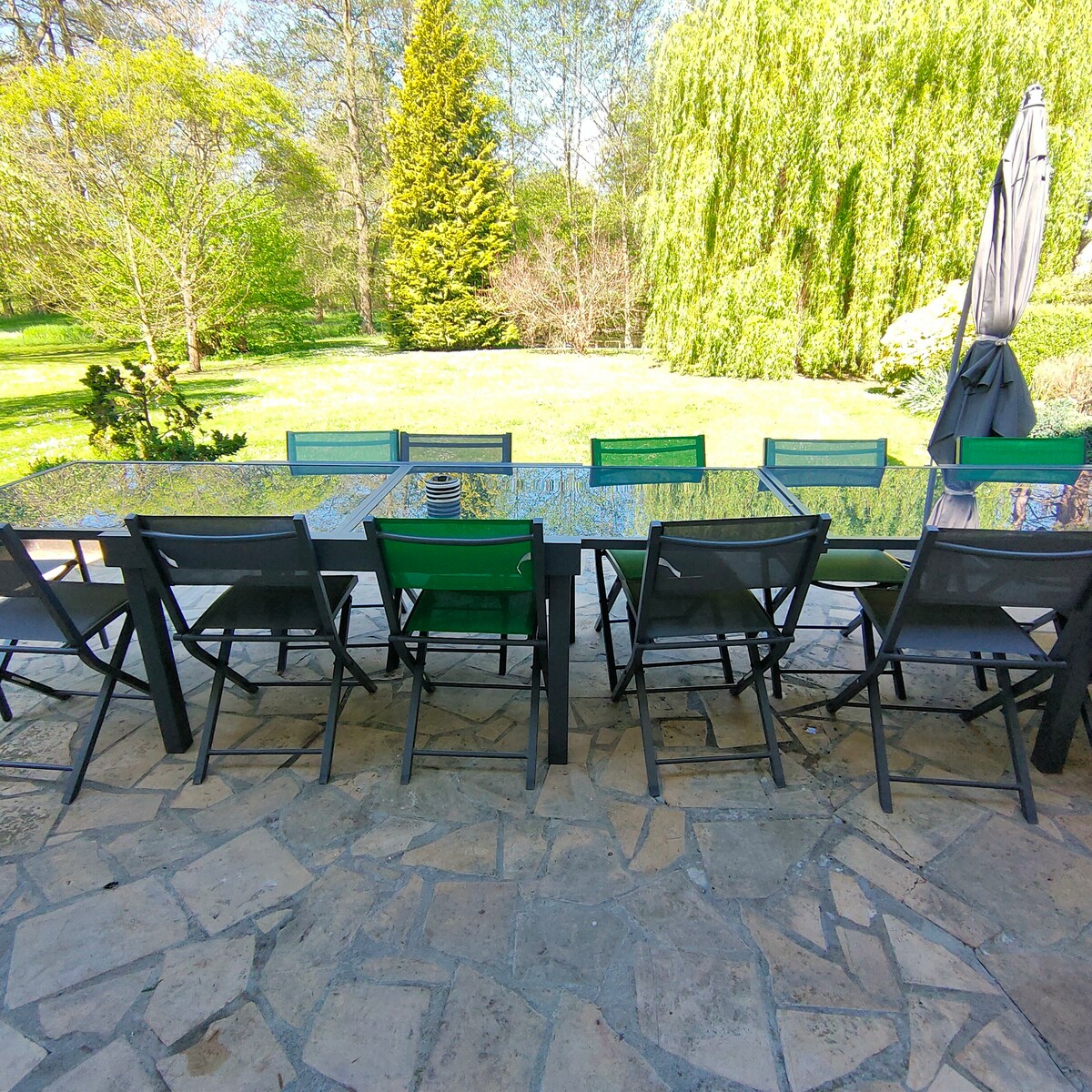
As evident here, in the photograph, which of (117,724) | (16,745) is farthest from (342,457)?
(16,745)

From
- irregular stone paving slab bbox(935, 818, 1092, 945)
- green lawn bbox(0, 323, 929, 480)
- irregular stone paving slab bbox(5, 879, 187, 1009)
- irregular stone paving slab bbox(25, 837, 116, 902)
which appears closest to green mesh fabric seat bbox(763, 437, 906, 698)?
irregular stone paving slab bbox(935, 818, 1092, 945)

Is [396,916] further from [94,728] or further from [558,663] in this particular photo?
[94,728]

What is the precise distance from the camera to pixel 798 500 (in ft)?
8.07

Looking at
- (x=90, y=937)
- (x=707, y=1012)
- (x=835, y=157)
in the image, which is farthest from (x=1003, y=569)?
(x=835, y=157)

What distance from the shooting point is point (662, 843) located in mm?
1921

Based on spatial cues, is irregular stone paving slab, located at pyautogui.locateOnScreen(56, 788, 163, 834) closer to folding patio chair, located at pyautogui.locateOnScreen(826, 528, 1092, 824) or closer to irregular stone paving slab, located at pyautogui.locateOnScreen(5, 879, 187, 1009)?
irregular stone paving slab, located at pyautogui.locateOnScreen(5, 879, 187, 1009)

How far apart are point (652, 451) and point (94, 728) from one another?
2.49m

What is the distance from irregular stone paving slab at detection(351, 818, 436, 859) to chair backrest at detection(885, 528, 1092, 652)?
1.60 meters

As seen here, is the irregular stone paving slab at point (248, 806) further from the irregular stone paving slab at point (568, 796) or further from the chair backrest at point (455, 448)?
the chair backrest at point (455, 448)

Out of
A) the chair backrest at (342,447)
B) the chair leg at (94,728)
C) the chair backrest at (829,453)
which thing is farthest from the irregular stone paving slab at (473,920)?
the chair backrest at (829,453)

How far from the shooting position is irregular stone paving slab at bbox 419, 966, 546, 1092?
4.40 feet

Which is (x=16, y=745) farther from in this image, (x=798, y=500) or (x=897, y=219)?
(x=897, y=219)

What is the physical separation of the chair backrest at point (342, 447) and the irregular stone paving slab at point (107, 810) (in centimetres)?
164

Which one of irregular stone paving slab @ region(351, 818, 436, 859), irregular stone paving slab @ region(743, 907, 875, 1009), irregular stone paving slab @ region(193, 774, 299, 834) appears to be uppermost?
irregular stone paving slab @ region(193, 774, 299, 834)
